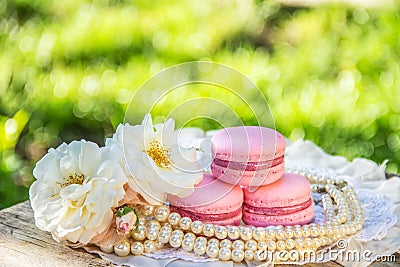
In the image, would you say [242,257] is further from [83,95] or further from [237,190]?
[83,95]

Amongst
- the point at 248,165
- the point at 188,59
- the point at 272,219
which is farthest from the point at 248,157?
the point at 188,59

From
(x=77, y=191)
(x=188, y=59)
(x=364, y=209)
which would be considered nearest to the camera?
(x=77, y=191)

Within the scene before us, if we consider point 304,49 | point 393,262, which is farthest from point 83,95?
point 393,262

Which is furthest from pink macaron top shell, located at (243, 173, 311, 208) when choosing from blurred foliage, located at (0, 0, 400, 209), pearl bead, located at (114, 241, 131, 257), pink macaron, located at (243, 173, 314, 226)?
blurred foliage, located at (0, 0, 400, 209)

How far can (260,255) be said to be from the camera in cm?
99

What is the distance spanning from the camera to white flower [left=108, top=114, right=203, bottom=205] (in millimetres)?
988

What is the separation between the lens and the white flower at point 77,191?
37.8 inches

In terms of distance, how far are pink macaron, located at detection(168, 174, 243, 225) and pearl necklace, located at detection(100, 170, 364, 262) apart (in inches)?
0.9

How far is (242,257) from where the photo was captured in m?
0.98

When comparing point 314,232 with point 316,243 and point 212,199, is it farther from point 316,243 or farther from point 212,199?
point 212,199

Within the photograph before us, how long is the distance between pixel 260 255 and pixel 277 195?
11 centimetres

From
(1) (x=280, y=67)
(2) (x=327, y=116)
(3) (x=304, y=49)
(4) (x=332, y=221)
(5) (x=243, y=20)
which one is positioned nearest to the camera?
(4) (x=332, y=221)

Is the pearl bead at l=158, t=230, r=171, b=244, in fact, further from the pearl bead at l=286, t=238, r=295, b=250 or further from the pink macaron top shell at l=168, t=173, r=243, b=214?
the pearl bead at l=286, t=238, r=295, b=250

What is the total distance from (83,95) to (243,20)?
98 cm
